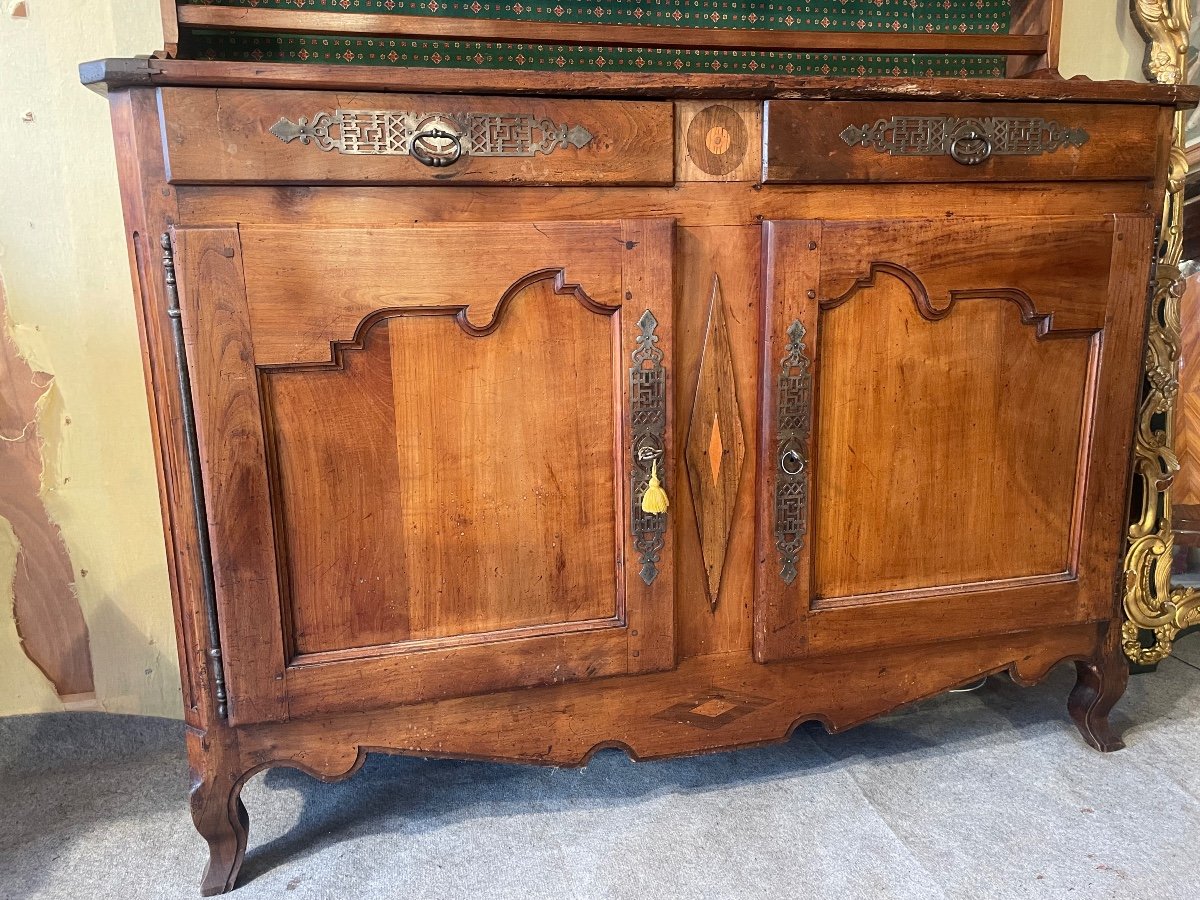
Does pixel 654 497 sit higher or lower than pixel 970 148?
lower

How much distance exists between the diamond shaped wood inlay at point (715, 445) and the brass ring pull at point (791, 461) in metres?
0.06

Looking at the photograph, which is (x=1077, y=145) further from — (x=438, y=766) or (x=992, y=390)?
(x=438, y=766)

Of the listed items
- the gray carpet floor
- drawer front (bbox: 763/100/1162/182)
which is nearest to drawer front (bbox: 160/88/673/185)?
drawer front (bbox: 763/100/1162/182)

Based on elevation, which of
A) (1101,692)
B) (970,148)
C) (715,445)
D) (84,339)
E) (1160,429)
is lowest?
(1101,692)

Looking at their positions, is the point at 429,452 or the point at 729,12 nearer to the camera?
the point at 429,452

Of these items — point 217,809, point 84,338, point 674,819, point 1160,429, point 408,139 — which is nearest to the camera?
point 408,139

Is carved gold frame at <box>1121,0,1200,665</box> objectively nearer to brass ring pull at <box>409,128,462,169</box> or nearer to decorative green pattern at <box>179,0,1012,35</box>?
decorative green pattern at <box>179,0,1012,35</box>

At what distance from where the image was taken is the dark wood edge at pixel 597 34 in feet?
4.01

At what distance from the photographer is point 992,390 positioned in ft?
3.97

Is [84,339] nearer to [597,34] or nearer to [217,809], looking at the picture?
[217,809]

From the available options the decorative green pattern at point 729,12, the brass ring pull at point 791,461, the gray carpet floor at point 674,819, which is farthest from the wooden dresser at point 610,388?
the decorative green pattern at point 729,12

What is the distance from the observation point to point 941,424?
1.20 metres

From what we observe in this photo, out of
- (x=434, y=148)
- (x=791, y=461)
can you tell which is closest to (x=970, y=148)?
(x=791, y=461)

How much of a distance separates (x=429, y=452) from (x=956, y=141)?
81 cm
